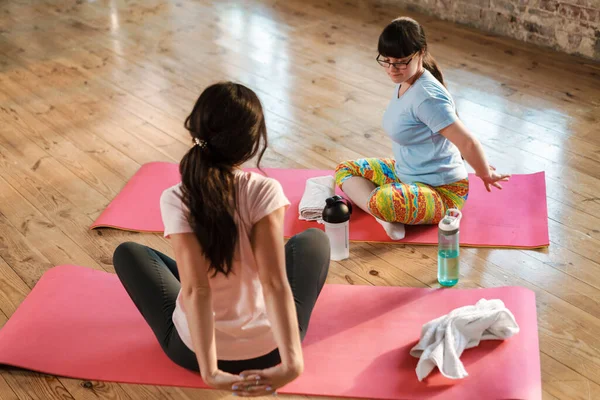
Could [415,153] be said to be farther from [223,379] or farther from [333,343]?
[223,379]

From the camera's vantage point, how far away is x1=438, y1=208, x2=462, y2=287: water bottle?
2.23 metres

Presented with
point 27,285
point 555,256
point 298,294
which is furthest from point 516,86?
point 27,285

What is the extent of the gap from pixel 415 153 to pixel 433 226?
26 centimetres

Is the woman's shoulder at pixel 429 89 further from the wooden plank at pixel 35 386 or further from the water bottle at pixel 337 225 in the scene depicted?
the wooden plank at pixel 35 386

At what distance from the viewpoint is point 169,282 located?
77.3 inches

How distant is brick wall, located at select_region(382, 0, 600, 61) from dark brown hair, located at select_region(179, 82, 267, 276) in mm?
2823

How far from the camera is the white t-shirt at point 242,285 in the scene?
160 centimetres

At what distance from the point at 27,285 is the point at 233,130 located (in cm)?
118

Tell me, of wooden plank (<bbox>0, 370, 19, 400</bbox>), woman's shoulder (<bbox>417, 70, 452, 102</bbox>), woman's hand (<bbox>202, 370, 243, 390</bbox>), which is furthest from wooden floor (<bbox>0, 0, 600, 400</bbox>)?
woman's shoulder (<bbox>417, 70, 452, 102</bbox>)

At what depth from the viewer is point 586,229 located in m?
2.56

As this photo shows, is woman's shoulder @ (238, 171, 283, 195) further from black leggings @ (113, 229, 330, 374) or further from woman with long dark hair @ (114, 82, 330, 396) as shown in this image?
black leggings @ (113, 229, 330, 374)

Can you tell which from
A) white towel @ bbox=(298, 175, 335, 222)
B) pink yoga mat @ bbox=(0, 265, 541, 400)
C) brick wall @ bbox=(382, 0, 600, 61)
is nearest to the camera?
pink yoga mat @ bbox=(0, 265, 541, 400)

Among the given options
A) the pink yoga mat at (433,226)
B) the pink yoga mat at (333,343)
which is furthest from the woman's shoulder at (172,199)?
the pink yoga mat at (433,226)

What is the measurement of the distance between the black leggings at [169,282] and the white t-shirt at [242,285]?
2.6 inches
